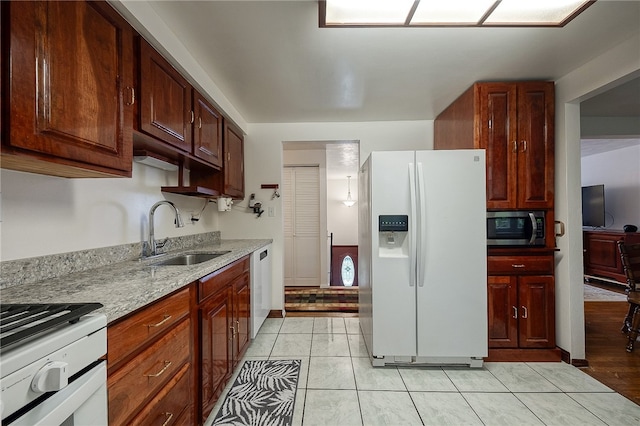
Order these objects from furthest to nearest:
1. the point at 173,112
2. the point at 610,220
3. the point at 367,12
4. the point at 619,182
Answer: the point at 610,220, the point at 619,182, the point at 173,112, the point at 367,12

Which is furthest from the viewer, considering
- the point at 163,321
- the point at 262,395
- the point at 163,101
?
the point at 262,395

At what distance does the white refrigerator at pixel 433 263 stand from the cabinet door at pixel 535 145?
1.61 feet

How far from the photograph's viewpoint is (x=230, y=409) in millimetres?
1585

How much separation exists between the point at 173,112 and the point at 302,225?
10.2 feet

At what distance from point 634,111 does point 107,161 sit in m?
4.86

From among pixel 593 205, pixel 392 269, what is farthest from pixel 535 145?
pixel 593 205

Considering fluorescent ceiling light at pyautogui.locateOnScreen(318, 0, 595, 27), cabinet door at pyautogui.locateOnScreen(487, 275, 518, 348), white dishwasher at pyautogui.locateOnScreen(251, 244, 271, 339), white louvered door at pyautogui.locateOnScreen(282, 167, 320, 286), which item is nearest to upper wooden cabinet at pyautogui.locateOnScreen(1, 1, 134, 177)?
fluorescent ceiling light at pyautogui.locateOnScreen(318, 0, 595, 27)

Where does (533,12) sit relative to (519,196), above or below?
above

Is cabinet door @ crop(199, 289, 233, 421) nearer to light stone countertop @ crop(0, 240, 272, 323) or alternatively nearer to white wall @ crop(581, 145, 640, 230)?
light stone countertop @ crop(0, 240, 272, 323)

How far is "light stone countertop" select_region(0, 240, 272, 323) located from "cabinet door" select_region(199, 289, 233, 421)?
0.27 metres

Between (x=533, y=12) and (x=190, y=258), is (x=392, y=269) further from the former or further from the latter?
(x=533, y=12)

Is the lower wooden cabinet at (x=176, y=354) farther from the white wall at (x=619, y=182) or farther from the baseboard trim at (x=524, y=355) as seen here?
the white wall at (x=619, y=182)

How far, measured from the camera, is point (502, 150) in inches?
84.1

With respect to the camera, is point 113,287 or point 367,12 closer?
point 113,287
